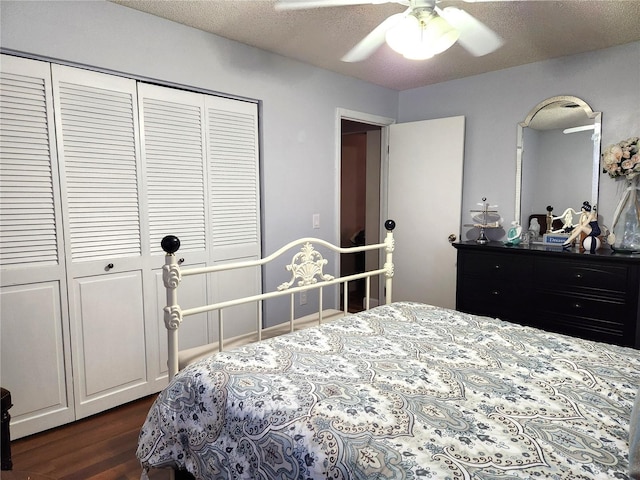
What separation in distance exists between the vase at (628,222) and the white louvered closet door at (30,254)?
352 centimetres

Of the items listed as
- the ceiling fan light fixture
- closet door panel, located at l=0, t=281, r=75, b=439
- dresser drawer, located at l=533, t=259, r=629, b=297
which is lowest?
closet door panel, located at l=0, t=281, r=75, b=439

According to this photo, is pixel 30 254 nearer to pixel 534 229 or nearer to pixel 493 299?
pixel 493 299

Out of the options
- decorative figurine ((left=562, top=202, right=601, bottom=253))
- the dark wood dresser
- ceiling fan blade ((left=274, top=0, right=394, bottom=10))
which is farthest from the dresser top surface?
ceiling fan blade ((left=274, top=0, right=394, bottom=10))

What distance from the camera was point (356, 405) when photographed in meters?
1.20

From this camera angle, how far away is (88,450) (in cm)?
214

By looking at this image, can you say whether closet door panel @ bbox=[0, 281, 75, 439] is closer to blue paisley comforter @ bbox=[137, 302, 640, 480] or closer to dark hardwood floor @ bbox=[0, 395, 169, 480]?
dark hardwood floor @ bbox=[0, 395, 169, 480]

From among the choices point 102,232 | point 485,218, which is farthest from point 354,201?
point 102,232

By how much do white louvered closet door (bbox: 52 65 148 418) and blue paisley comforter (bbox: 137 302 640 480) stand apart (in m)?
1.15

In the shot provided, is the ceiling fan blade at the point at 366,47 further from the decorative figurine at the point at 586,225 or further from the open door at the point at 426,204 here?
the decorative figurine at the point at 586,225

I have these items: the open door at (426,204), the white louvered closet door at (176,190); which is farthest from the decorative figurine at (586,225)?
the white louvered closet door at (176,190)

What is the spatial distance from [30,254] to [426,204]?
309 cm

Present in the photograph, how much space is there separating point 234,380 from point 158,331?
1.54 m

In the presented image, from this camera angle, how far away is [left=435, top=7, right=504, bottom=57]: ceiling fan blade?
8.00 ft

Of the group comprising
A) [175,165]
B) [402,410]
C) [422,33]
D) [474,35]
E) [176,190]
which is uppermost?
[474,35]
